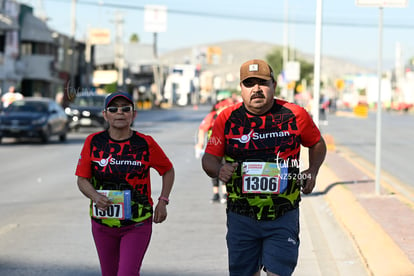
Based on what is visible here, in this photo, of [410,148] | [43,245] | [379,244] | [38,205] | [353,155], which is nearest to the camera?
[379,244]

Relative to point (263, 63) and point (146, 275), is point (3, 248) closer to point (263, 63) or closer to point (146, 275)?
point (146, 275)

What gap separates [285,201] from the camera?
535cm

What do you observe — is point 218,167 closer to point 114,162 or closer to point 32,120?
point 114,162

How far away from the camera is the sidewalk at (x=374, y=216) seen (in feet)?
26.3

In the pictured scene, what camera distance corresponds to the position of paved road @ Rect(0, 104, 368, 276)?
325 inches

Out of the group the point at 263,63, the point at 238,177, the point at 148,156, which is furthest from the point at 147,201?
the point at 263,63

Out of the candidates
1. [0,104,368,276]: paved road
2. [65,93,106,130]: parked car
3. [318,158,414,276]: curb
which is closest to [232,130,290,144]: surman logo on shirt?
[318,158,414,276]: curb

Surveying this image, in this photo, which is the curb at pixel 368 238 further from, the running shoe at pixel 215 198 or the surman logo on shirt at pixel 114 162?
the surman logo on shirt at pixel 114 162

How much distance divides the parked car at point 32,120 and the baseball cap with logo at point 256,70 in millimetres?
23556

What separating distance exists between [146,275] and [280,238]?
2.85 meters

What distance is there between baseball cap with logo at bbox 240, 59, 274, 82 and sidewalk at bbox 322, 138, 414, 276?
115 inches

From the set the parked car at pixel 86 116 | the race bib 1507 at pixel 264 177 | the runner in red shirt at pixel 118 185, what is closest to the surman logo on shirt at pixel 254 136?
the race bib 1507 at pixel 264 177

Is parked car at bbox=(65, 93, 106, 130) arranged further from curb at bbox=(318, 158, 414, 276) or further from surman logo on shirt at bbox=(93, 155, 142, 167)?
surman logo on shirt at bbox=(93, 155, 142, 167)

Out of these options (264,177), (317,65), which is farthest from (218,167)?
(317,65)
